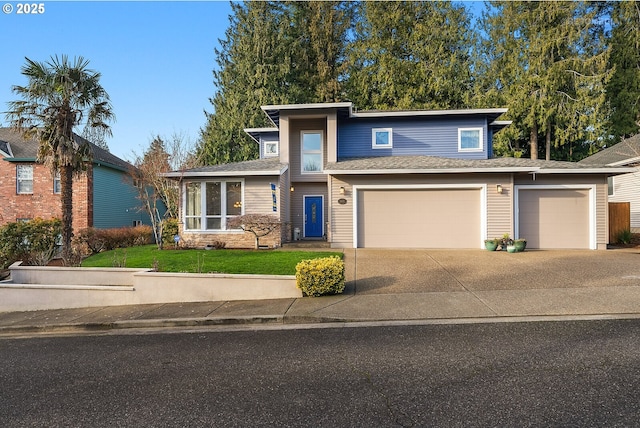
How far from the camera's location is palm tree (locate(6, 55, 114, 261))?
416 inches

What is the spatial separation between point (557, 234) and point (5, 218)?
82.6 feet

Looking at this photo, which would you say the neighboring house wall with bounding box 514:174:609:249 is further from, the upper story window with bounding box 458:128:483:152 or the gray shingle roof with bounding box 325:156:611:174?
the upper story window with bounding box 458:128:483:152

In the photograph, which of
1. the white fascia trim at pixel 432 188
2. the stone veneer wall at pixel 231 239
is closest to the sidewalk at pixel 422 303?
the white fascia trim at pixel 432 188

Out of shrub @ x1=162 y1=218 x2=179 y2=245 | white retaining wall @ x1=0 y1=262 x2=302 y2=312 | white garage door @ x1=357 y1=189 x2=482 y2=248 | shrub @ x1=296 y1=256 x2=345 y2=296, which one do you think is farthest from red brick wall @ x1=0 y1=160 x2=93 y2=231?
shrub @ x1=296 y1=256 x2=345 y2=296

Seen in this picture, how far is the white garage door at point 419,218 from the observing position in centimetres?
1361

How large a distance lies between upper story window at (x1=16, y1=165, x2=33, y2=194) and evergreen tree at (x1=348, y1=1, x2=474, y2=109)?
70.9 feet

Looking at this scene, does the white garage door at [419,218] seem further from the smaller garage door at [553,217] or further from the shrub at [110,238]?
the shrub at [110,238]

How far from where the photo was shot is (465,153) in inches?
640

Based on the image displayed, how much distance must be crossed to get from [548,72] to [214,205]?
23.3m

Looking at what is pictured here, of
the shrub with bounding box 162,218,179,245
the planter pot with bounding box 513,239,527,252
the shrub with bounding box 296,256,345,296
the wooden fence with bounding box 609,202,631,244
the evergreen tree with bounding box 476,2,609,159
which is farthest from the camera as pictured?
the evergreen tree with bounding box 476,2,609,159

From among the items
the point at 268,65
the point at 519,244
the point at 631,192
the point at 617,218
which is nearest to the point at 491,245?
the point at 519,244

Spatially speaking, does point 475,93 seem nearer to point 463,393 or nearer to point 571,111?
point 571,111

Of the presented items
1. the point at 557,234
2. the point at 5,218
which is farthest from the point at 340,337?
the point at 5,218

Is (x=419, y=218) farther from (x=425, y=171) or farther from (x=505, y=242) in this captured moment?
(x=505, y=242)
